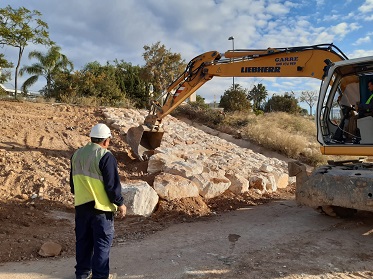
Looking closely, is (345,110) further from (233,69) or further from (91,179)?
(91,179)

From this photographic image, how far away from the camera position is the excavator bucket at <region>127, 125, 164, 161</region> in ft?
34.2

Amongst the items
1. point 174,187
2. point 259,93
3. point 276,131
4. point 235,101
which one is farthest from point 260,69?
point 259,93

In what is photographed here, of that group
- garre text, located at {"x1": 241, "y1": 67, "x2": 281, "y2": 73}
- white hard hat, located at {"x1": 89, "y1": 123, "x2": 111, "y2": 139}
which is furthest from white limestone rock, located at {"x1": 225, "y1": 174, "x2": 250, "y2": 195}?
white hard hat, located at {"x1": 89, "y1": 123, "x2": 111, "y2": 139}

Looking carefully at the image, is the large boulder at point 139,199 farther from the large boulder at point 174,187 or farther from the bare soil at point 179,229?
the large boulder at point 174,187

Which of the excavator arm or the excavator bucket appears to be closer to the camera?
the excavator arm

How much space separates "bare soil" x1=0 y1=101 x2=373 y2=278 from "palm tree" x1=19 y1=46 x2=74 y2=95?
14.7 metres

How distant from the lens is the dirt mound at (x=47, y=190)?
578cm

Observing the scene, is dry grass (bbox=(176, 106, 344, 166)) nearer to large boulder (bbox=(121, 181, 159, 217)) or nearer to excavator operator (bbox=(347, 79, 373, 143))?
excavator operator (bbox=(347, 79, 373, 143))

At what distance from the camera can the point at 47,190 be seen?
25.3ft

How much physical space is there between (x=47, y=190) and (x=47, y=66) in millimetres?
18710

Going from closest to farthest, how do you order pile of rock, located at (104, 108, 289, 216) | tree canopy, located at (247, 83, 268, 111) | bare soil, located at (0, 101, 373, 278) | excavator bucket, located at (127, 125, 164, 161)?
bare soil, located at (0, 101, 373, 278), pile of rock, located at (104, 108, 289, 216), excavator bucket, located at (127, 125, 164, 161), tree canopy, located at (247, 83, 268, 111)

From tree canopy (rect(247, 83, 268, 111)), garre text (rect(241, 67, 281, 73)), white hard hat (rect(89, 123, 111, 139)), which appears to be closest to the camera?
white hard hat (rect(89, 123, 111, 139))

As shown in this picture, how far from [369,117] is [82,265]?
5300mm

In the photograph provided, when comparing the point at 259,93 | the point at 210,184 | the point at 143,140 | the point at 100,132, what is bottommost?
the point at 210,184
